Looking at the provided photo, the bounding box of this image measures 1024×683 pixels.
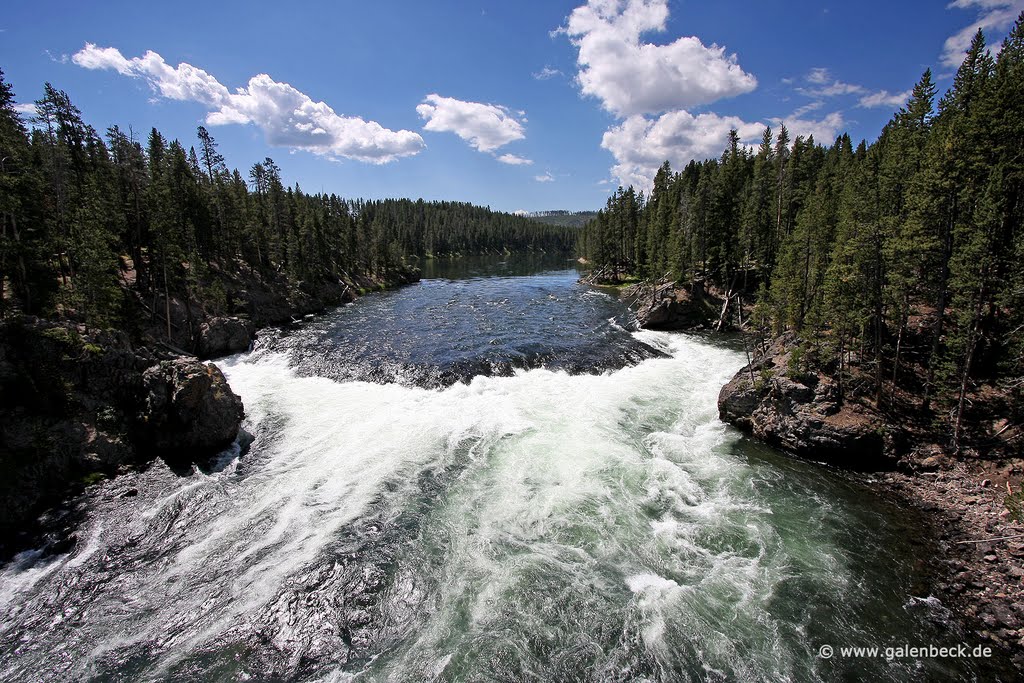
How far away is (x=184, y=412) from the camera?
2303cm

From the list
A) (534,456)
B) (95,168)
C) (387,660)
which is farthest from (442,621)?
(95,168)

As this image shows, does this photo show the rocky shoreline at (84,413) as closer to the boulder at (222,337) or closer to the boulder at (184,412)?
the boulder at (184,412)

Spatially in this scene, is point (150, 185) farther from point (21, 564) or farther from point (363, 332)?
point (21, 564)

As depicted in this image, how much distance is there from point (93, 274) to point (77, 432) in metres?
14.2

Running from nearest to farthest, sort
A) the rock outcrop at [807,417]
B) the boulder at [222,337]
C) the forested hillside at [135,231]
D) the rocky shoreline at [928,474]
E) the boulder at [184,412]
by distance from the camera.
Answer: the rocky shoreline at [928,474], the rock outcrop at [807,417], the boulder at [184,412], the forested hillside at [135,231], the boulder at [222,337]

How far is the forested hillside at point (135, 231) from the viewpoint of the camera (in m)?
29.7

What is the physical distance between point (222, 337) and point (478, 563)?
131ft

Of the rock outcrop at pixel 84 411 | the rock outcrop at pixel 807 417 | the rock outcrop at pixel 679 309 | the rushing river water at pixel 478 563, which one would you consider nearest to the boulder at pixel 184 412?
the rock outcrop at pixel 84 411

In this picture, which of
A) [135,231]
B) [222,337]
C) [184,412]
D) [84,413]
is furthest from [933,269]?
[135,231]

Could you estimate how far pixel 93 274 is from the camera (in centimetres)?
2875

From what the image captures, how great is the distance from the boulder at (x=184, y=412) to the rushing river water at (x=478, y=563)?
158 centimetres

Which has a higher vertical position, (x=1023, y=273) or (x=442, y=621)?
(x=1023, y=273)

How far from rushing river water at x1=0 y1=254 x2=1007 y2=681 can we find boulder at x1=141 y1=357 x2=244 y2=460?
5.19ft

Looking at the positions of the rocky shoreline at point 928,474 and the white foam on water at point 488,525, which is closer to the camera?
the white foam on water at point 488,525
